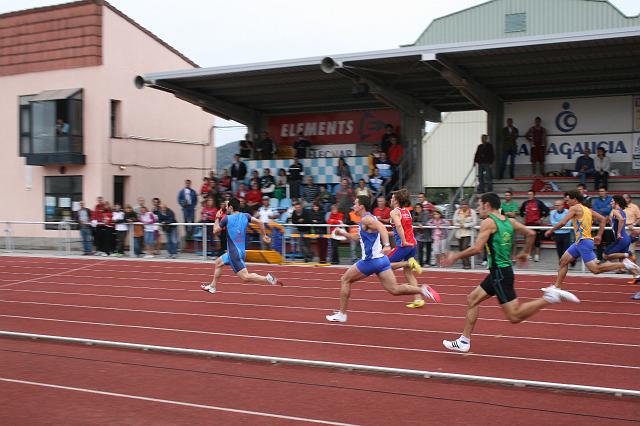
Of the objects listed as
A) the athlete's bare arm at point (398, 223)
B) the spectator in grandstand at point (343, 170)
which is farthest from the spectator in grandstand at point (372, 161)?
the athlete's bare arm at point (398, 223)

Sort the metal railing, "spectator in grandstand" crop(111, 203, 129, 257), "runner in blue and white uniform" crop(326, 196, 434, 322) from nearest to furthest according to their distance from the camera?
"runner in blue and white uniform" crop(326, 196, 434, 322) → the metal railing → "spectator in grandstand" crop(111, 203, 129, 257)

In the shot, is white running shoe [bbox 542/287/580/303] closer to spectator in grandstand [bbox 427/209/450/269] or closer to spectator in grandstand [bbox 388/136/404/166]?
spectator in grandstand [bbox 427/209/450/269]

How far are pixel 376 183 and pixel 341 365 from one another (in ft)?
49.9

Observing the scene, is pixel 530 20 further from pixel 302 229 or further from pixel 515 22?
pixel 302 229

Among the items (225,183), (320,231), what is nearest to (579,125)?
(320,231)

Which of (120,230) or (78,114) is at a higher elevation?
(78,114)

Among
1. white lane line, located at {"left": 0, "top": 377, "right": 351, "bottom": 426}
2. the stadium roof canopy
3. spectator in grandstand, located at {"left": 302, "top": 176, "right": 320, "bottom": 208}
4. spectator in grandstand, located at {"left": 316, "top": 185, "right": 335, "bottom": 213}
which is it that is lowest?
white lane line, located at {"left": 0, "top": 377, "right": 351, "bottom": 426}

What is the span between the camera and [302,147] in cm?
2684

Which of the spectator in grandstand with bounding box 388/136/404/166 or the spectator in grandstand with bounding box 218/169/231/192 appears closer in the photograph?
the spectator in grandstand with bounding box 388/136/404/166

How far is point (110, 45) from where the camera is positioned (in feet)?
88.6

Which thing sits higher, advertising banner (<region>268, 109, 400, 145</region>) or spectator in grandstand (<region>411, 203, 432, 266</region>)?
advertising banner (<region>268, 109, 400, 145</region>)

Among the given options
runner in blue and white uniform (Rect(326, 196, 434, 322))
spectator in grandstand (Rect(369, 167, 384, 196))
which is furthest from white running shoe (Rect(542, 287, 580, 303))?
spectator in grandstand (Rect(369, 167, 384, 196))

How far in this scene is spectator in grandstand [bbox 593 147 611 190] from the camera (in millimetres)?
20938

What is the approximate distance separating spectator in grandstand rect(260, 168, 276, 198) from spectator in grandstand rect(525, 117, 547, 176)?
8.01m
